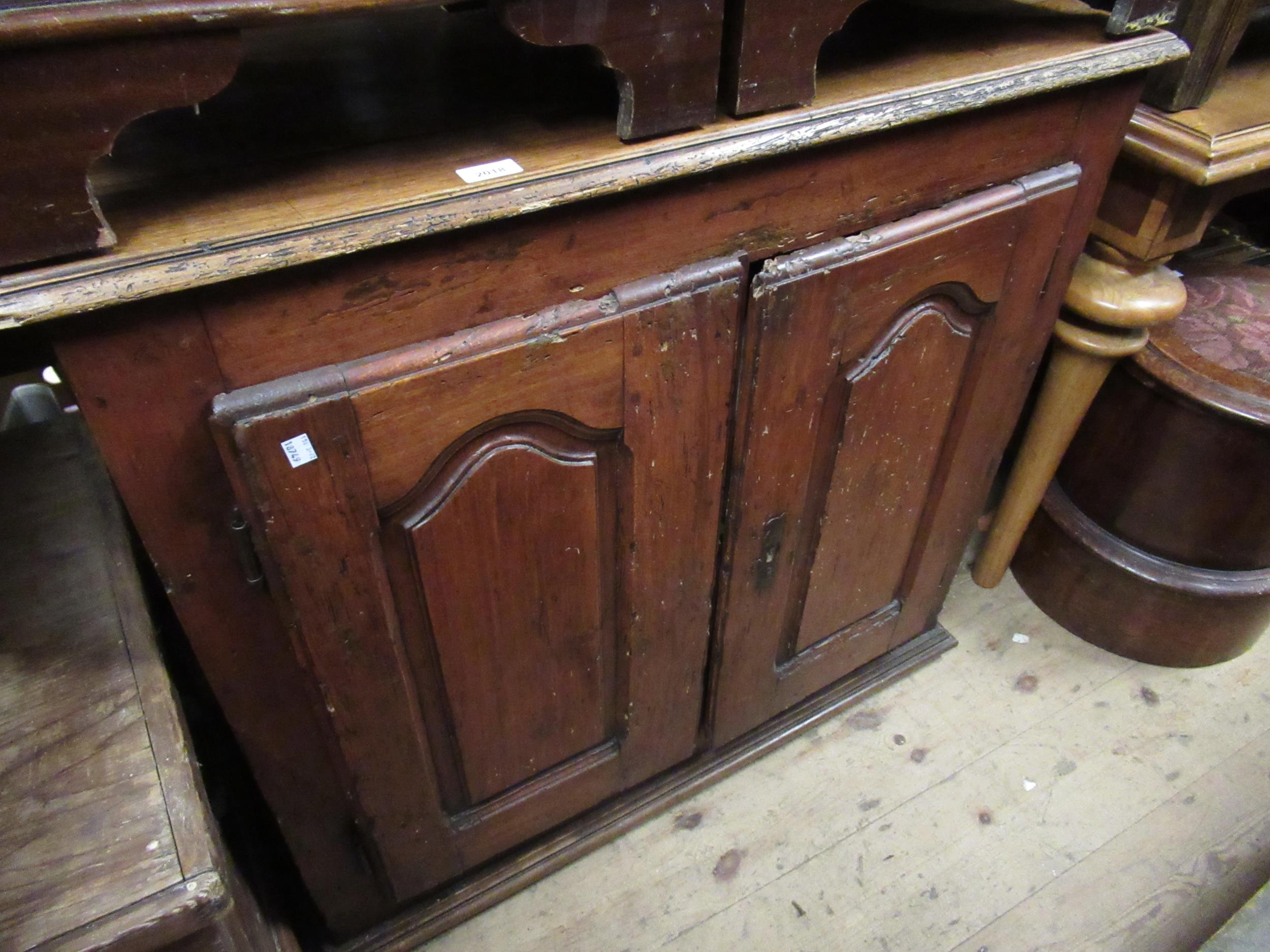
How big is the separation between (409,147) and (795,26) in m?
0.31

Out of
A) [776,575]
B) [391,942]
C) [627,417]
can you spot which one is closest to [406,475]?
[627,417]

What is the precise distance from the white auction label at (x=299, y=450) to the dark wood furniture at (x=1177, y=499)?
116 centimetres

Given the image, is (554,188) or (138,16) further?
(554,188)

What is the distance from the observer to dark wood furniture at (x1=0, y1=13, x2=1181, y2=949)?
0.61m

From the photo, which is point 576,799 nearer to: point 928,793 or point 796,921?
point 796,921

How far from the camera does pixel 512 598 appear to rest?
88 cm

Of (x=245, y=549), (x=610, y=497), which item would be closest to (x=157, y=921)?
(x=245, y=549)

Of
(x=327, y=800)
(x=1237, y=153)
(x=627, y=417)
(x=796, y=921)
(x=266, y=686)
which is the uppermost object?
(x=1237, y=153)

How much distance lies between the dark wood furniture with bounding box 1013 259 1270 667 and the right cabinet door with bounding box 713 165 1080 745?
0.89 ft

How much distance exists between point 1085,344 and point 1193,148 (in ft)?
0.94

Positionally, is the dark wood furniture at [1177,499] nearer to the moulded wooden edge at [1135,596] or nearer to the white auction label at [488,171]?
the moulded wooden edge at [1135,596]

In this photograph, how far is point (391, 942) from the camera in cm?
113

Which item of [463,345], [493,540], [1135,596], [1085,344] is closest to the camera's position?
[463,345]

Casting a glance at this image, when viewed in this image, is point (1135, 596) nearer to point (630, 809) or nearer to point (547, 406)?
point (630, 809)
